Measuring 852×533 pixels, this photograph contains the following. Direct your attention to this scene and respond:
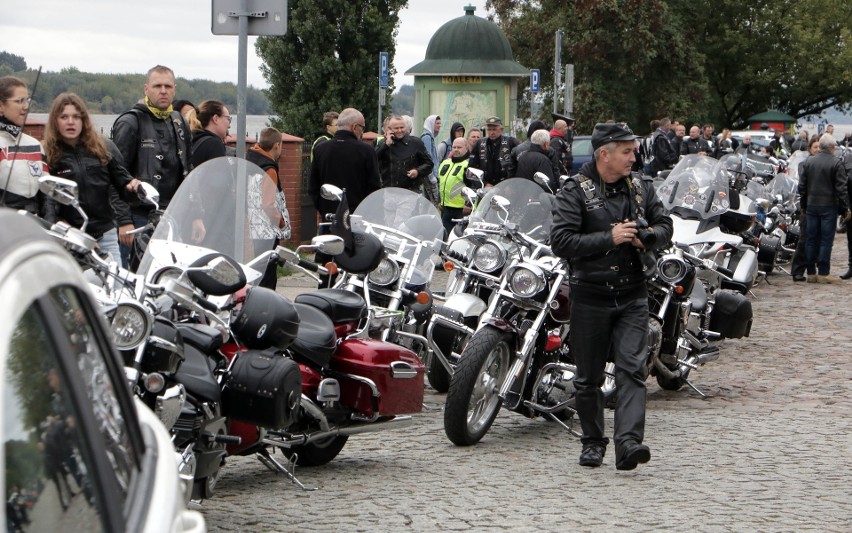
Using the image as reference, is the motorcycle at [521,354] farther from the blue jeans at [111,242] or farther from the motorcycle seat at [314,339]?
the blue jeans at [111,242]

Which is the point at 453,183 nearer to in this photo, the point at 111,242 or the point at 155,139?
the point at 155,139

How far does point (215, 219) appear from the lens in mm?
6133

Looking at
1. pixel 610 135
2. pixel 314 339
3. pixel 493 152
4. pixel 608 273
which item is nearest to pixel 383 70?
pixel 493 152

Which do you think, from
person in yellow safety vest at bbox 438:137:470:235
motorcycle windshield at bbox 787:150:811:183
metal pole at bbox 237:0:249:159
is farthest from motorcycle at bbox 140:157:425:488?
motorcycle windshield at bbox 787:150:811:183

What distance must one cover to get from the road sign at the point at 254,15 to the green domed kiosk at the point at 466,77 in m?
16.5

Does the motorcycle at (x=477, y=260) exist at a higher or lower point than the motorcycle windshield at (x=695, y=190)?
lower

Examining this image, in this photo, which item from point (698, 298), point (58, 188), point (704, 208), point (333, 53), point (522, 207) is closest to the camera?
point (58, 188)

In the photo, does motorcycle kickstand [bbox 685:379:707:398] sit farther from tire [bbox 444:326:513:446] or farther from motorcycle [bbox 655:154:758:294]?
motorcycle [bbox 655:154:758:294]

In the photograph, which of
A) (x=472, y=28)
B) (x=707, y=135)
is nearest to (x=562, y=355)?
(x=472, y=28)

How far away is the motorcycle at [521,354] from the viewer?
7727 mm

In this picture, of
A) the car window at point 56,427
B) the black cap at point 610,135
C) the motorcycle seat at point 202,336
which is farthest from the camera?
the black cap at point 610,135

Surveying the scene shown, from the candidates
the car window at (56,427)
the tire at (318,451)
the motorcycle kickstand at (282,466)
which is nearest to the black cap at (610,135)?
the tire at (318,451)

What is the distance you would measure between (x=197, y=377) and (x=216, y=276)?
1.31ft

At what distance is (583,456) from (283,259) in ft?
6.73
